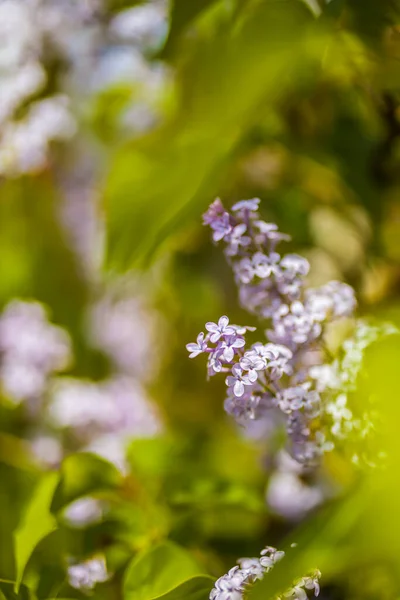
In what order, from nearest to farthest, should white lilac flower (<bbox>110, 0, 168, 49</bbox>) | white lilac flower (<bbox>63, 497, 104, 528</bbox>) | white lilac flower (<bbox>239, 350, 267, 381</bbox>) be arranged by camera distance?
white lilac flower (<bbox>239, 350, 267, 381</bbox>) < white lilac flower (<bbox>63, 497, 104, 528</bbox>) < white lilac flower (<bbox>110, 0, 168, 49</bbox>)

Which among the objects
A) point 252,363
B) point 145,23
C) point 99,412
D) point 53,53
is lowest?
point 252,363

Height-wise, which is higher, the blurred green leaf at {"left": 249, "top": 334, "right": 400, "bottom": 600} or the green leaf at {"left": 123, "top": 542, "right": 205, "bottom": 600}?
the green leaf at {"left": 123, "top": 542, "right": 205, "bottom": 600}

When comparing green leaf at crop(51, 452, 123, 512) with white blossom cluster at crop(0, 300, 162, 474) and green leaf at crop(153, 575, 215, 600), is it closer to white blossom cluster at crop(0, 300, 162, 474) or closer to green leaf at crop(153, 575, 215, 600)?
green leaf at crop(153, 575, 215, 600)

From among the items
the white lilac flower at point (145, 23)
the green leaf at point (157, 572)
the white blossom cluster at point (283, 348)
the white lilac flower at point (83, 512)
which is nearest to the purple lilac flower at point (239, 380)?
the white blossom cluster at point (283, 348)

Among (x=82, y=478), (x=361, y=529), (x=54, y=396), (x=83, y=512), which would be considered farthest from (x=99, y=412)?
(x=361, y=529)

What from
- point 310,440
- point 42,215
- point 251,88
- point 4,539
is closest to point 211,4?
point 251,88

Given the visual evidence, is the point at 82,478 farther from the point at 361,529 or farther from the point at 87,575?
the point at 361,529

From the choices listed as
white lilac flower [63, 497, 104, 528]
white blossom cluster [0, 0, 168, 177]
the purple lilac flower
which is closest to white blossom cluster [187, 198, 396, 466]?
the purple lilac flower

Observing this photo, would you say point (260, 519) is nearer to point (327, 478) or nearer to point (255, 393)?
point (327, 478)
